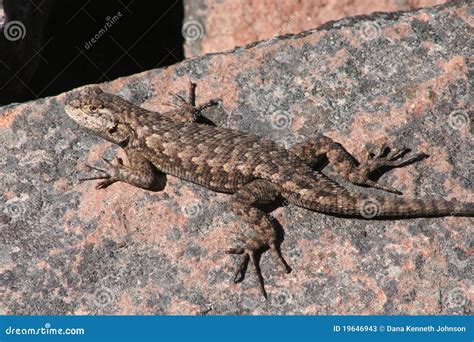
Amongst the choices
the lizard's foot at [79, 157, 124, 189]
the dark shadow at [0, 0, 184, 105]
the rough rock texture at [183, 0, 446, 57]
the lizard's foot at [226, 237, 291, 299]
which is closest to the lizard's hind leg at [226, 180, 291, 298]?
the lizard's foot at [226, 237, 291, 299]

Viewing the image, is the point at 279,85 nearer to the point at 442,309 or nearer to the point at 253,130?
the point at 253,130

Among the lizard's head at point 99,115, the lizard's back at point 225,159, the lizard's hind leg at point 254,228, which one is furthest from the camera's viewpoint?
the lizard's head at point 99,115

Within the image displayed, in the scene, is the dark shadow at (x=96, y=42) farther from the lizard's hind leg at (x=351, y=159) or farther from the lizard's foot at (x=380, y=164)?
the lizard's foot at (x=380, y=164)

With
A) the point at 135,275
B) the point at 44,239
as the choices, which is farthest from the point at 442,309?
the point at 44,239

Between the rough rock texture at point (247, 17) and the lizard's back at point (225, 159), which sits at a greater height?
the rough rock texture at point (247, 17)

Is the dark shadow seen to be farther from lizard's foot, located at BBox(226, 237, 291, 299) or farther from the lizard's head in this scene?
lizard's foot, located at BBox(226, 237, 291, 299)

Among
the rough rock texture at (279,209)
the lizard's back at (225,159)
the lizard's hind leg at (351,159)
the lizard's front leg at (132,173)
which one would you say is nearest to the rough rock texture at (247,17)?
the rough rock texture at (279,209)

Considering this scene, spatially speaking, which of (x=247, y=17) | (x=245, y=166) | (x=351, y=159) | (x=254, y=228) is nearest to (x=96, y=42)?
(x=247, y=17)

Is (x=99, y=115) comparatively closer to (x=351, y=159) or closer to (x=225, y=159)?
(x=225, y=159)
